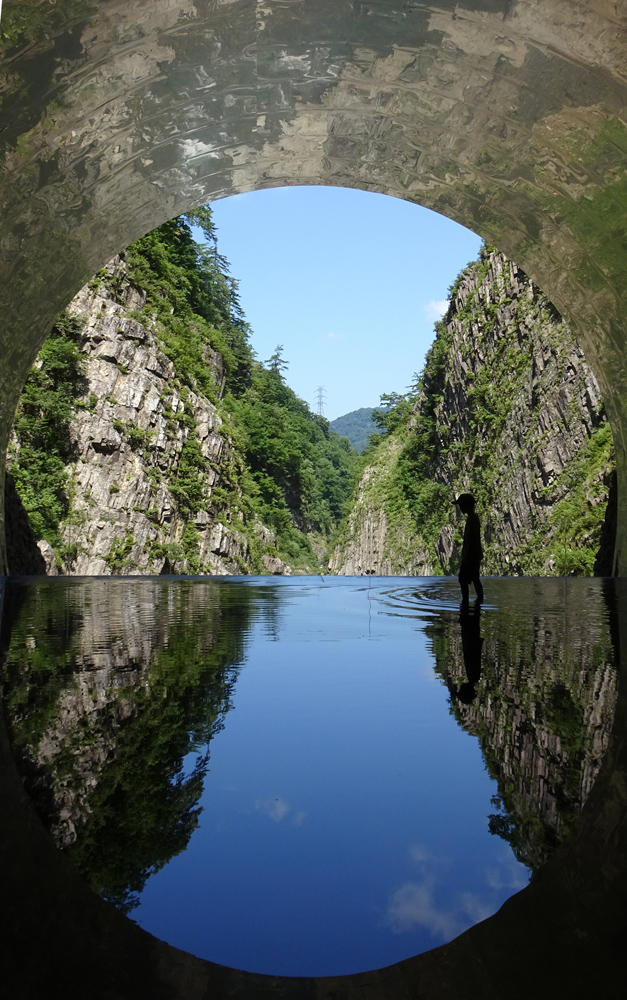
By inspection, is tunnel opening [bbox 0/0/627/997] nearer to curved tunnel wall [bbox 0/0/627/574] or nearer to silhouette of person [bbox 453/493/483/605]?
curved tunnel wall [bbox 0/0/627/574]

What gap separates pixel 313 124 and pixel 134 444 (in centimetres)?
2186

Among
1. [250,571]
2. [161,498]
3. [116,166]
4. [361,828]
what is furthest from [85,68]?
[250,571]

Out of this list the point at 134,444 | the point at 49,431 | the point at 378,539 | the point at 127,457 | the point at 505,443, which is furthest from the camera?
the point at 378,539

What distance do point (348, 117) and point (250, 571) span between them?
96.2 feet

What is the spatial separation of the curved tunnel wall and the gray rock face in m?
15.8

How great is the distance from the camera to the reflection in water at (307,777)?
150 cm

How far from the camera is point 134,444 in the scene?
101 ft

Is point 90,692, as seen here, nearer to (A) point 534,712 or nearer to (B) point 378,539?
(A) point 534,712

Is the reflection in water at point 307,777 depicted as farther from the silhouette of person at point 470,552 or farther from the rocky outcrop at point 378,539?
the rocky outcrop at point 378,539

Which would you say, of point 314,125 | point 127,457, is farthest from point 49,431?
point 314,125

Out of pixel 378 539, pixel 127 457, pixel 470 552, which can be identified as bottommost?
pixel 470 552

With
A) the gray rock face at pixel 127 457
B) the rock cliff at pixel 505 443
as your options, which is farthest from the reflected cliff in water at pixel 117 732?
the gray rock face at pixel 127 457

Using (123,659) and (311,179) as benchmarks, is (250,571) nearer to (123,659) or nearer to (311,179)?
(311,179)

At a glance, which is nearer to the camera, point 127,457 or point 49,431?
point 49,431
